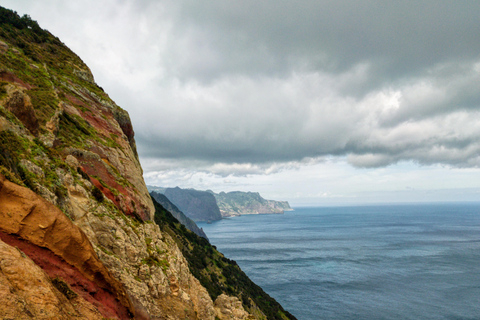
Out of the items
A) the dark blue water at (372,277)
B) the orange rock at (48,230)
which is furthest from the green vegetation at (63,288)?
the dark blue water at (372,277)

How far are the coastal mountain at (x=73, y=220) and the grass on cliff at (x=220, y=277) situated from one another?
37.0 m

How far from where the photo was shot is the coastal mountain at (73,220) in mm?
9867

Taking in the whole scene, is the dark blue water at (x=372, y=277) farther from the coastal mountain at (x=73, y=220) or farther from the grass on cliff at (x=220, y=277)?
the coastal mountain at (x=73, y=220)

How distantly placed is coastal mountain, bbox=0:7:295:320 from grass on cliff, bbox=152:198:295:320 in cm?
3697

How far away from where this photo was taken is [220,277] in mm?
80812

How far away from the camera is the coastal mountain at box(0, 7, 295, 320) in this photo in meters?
9.87

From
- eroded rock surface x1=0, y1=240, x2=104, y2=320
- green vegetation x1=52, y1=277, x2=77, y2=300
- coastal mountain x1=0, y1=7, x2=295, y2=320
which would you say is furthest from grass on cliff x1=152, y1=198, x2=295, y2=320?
eroded rock surface x1=0, y1=240, x2=104, y2=320

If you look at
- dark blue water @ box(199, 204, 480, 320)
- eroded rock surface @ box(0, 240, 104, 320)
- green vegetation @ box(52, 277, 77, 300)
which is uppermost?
eroded rock surface @ box(0, 240, 104, 320)

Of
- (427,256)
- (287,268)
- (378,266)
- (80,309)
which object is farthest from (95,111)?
(427,256)

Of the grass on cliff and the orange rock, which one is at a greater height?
the orange rock

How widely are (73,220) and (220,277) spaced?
73.5 m

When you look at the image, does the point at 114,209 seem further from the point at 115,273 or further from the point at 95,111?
the point at 95,111

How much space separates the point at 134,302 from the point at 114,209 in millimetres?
7991

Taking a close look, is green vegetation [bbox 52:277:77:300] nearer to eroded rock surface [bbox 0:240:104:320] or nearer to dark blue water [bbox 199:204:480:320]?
eroded rock surface [bbox 0:240:104:320]
